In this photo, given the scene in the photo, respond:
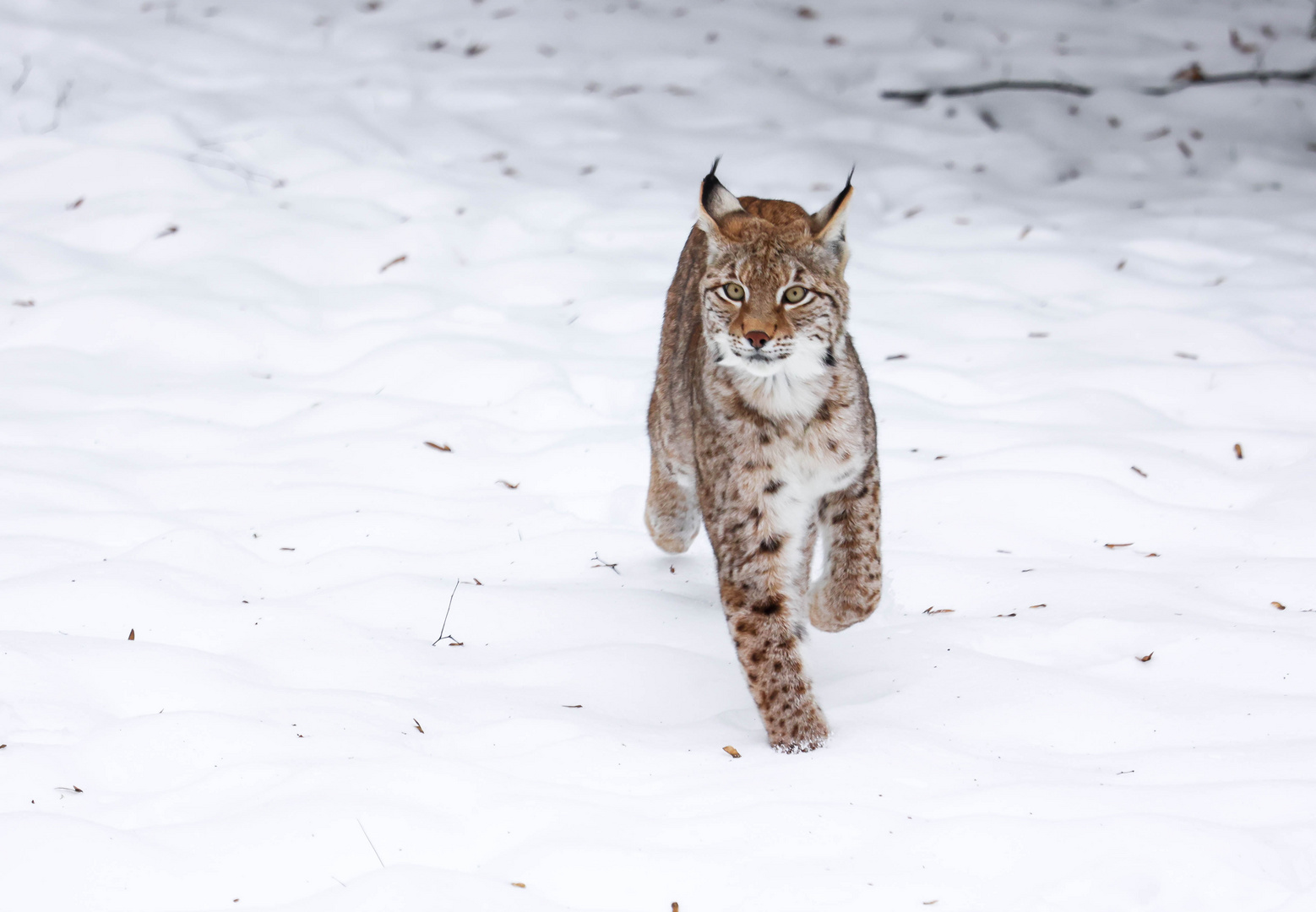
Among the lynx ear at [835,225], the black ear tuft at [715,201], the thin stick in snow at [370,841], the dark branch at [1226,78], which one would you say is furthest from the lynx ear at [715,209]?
the dark branch at [1226,78]

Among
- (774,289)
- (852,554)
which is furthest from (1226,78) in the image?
(774,289)

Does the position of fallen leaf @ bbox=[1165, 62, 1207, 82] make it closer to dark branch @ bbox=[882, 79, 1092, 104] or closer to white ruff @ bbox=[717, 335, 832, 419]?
dark branch @ bbox=[882, 79, 1092, 104]

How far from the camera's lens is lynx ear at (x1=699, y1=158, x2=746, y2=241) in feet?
11.9

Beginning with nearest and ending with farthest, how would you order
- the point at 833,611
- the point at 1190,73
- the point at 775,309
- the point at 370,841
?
the point at 370,841 → the point at 775,309 → the point at 833,611 → the point at 1190,73

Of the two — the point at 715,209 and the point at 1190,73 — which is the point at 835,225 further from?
the point at 1190,73

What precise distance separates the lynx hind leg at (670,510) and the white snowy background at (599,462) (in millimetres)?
150

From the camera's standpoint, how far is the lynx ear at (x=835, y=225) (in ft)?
11.5

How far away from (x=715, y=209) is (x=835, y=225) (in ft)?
1.23

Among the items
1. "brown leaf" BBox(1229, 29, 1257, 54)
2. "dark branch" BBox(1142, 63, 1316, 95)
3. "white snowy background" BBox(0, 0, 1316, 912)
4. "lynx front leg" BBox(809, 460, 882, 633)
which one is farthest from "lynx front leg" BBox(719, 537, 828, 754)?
"brown leaf" BBox(1229, 29, 1257, 54)

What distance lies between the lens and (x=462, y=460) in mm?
5316

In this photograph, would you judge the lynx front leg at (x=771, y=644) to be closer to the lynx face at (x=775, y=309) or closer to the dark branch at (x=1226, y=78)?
the lynx face at (x=775, y=309)

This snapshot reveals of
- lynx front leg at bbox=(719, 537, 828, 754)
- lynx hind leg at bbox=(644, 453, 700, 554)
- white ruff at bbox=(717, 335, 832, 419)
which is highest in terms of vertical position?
white ruff at bbox=(717, 335, 832, 419)

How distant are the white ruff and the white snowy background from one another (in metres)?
0.90

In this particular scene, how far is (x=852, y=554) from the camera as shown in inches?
149
